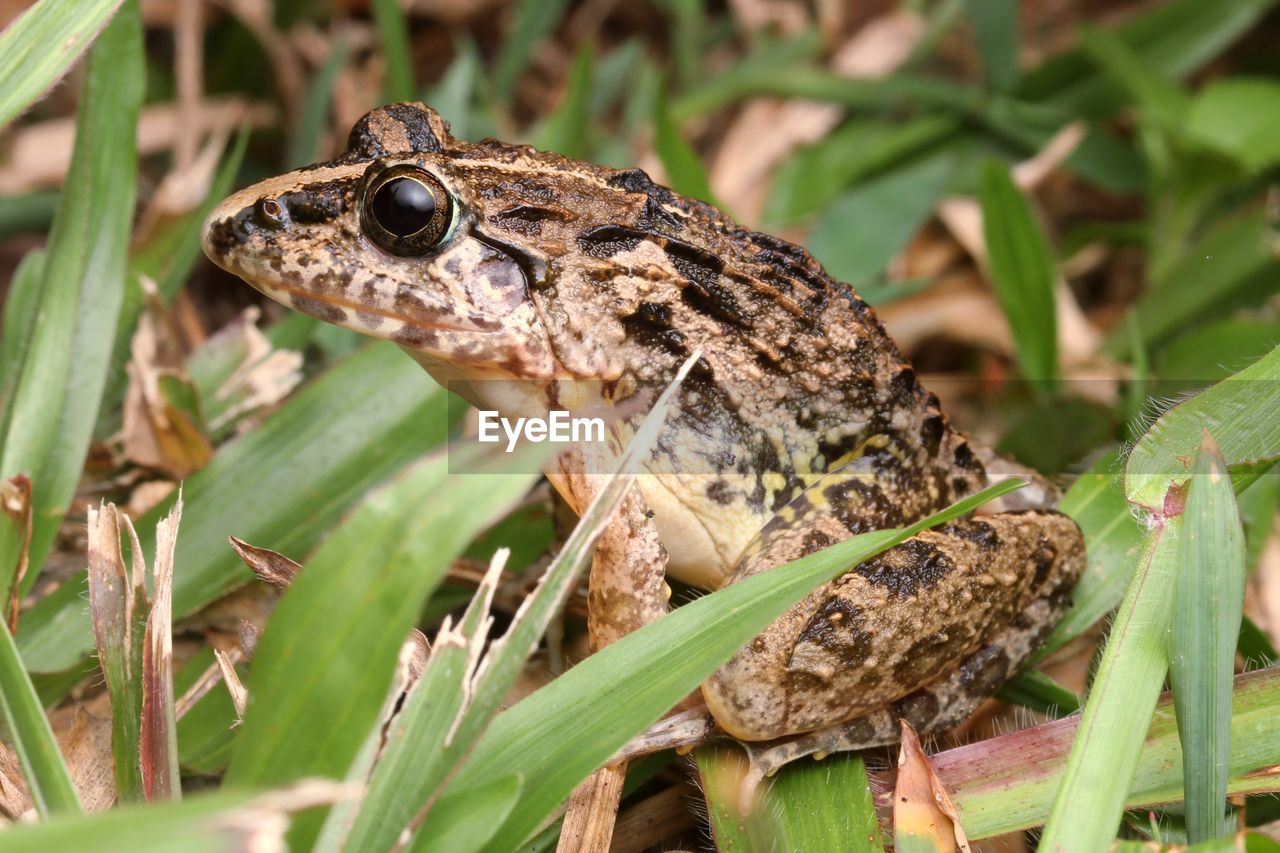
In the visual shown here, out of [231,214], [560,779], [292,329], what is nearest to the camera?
[560,779]

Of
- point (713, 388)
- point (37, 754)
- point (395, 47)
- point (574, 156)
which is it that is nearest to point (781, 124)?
point (574, 156)

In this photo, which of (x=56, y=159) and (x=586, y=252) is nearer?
(x=586, y=252)

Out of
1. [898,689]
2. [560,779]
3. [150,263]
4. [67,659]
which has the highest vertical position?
[150,263]

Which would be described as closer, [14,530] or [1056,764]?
[1056,764]

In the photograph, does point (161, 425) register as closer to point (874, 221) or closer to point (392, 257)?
point (392, 257)

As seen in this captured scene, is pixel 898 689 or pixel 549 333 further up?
pixel 549 333

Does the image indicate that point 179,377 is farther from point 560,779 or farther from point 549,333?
point 560,779

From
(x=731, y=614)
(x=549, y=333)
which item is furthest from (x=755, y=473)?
(x=731, y=614)
